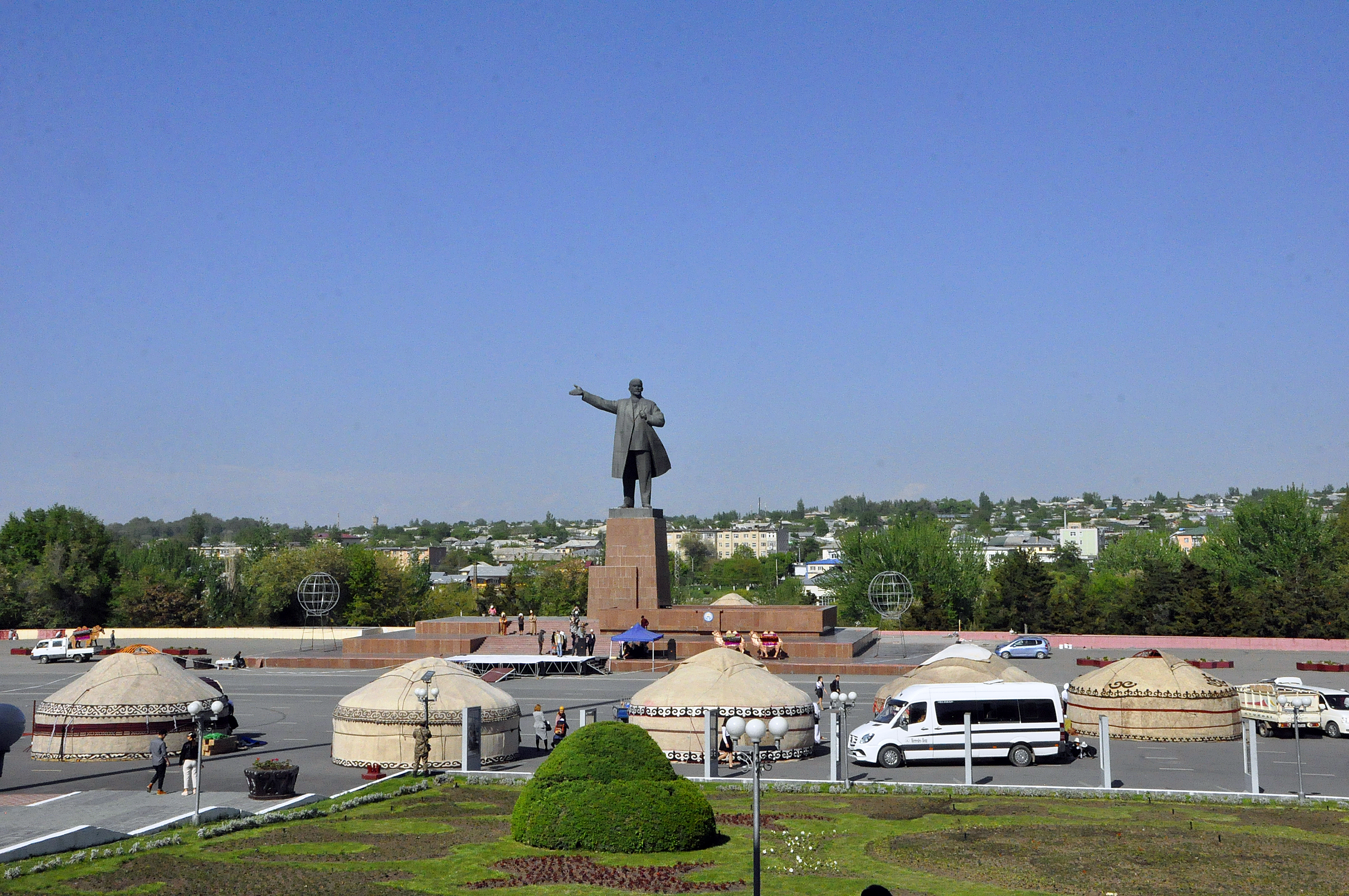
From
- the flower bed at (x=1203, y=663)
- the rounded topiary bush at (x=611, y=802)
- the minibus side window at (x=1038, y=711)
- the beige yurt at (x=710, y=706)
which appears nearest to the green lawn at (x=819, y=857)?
the rounded topiary bush at (x=611, y=802)

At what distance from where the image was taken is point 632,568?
42062 mm

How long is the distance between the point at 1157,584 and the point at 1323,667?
1556cm

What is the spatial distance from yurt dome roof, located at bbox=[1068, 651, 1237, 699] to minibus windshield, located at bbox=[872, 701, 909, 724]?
5.46 metres

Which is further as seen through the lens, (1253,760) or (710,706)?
(710,706)

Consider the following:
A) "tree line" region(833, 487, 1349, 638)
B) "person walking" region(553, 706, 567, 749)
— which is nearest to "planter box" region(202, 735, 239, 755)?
"person walking" region(553, 706, 567, 749)

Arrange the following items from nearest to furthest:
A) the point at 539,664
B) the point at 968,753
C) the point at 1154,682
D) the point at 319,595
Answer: the point at 968,753, the point at 1154,682, the point at 539,664, the point at 319,595

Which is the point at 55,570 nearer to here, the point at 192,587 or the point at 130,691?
the point at 192,587

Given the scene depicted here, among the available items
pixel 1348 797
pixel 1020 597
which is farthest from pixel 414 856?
pixel 1020 597

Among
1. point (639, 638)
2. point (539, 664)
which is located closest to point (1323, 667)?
point (639, 638)

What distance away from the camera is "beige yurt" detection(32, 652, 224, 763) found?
2275cm

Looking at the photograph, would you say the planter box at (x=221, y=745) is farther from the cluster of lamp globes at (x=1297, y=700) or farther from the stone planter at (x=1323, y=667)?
the stone planter at (x=1323, y=667)

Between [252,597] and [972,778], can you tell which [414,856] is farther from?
[252,597]

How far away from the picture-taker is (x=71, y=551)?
67000mm

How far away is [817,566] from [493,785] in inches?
5241
